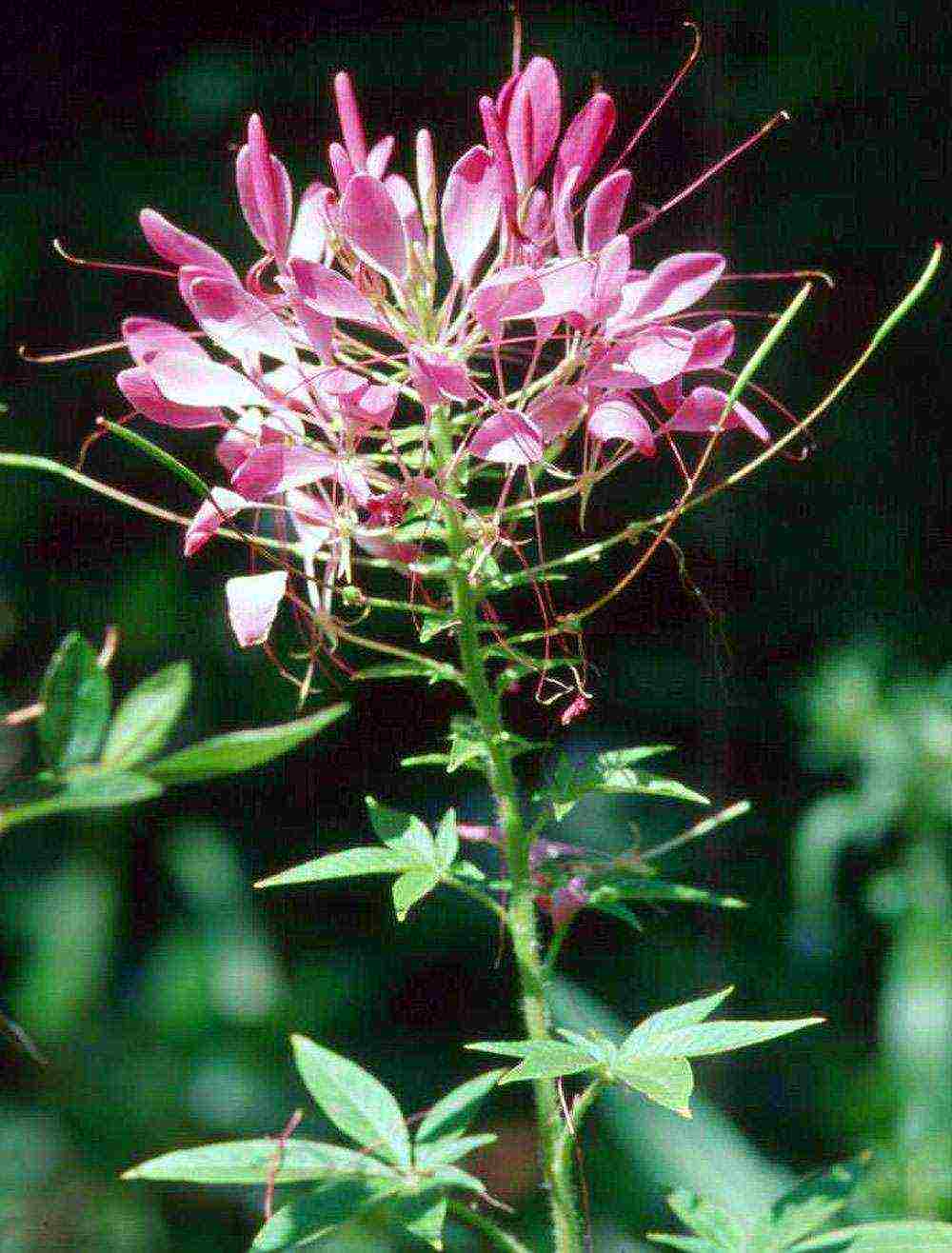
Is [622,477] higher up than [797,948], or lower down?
higher up

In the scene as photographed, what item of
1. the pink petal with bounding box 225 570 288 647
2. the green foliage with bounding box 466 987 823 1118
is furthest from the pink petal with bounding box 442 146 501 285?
the green foliage with bounding box 466 987 823 1118

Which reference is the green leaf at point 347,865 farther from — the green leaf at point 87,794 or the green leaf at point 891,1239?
the green leaf at point 891,1239

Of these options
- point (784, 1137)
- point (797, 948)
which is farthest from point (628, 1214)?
point (797, 948)

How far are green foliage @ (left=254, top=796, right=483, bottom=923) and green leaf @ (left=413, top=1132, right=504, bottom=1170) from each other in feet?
0.31

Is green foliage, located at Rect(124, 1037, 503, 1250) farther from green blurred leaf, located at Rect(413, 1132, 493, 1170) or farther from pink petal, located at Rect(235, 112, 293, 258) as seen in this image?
pink petal, located at Rect(235, 112, 293, 258)

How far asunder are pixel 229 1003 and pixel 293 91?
30.5 inches

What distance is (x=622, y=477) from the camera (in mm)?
1224

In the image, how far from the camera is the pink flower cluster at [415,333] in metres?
0.39

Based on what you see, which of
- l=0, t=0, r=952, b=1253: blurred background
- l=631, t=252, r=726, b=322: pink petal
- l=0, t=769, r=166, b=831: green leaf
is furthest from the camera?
l=0, t=0, r=952, b=1253: blurred background

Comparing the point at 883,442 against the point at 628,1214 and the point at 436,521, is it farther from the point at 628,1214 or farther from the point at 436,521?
the point at 436,521

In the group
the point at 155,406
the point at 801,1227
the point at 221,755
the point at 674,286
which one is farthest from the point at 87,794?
the point at 801,1227

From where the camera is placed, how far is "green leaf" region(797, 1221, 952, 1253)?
1.49ft

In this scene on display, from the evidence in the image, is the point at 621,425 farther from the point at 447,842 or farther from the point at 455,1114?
the point at 455,1114

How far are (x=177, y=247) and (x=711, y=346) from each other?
165 mm
